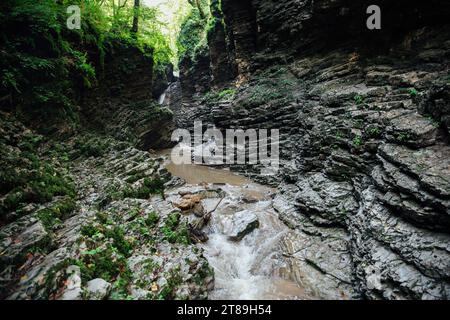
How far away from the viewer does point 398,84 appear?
8.56 meters

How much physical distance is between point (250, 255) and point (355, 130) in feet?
17.4

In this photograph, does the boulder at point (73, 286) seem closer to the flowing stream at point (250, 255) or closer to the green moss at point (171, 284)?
the green moss at point (171, 284)

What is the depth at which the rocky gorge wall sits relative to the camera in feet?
15.6

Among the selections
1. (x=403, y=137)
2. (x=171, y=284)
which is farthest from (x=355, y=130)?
(x=171, y=284)

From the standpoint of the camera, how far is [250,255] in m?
6.41

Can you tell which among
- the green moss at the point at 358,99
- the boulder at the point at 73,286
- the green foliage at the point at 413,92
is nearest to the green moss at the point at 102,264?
the boulder at the point at 73,286

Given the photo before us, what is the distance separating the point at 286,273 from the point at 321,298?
37.5 inches

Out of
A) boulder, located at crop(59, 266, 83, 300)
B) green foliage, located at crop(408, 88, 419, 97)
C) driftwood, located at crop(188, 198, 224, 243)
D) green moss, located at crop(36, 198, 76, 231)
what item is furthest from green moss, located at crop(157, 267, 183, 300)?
green foliage, located at crop(408, 88, 419, 97)

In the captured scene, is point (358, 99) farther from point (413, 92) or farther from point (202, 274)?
point (202, 274)

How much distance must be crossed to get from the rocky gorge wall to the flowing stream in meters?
0.43

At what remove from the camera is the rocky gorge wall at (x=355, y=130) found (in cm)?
475

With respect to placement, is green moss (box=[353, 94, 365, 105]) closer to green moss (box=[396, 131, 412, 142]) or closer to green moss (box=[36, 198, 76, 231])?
green moss (box=[396, 131, 412, 142])

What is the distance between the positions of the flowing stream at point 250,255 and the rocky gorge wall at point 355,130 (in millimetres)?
433

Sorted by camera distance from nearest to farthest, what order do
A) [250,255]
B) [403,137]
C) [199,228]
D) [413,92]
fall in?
[403,137] → [250,255] → [199,228] → [413,92]
